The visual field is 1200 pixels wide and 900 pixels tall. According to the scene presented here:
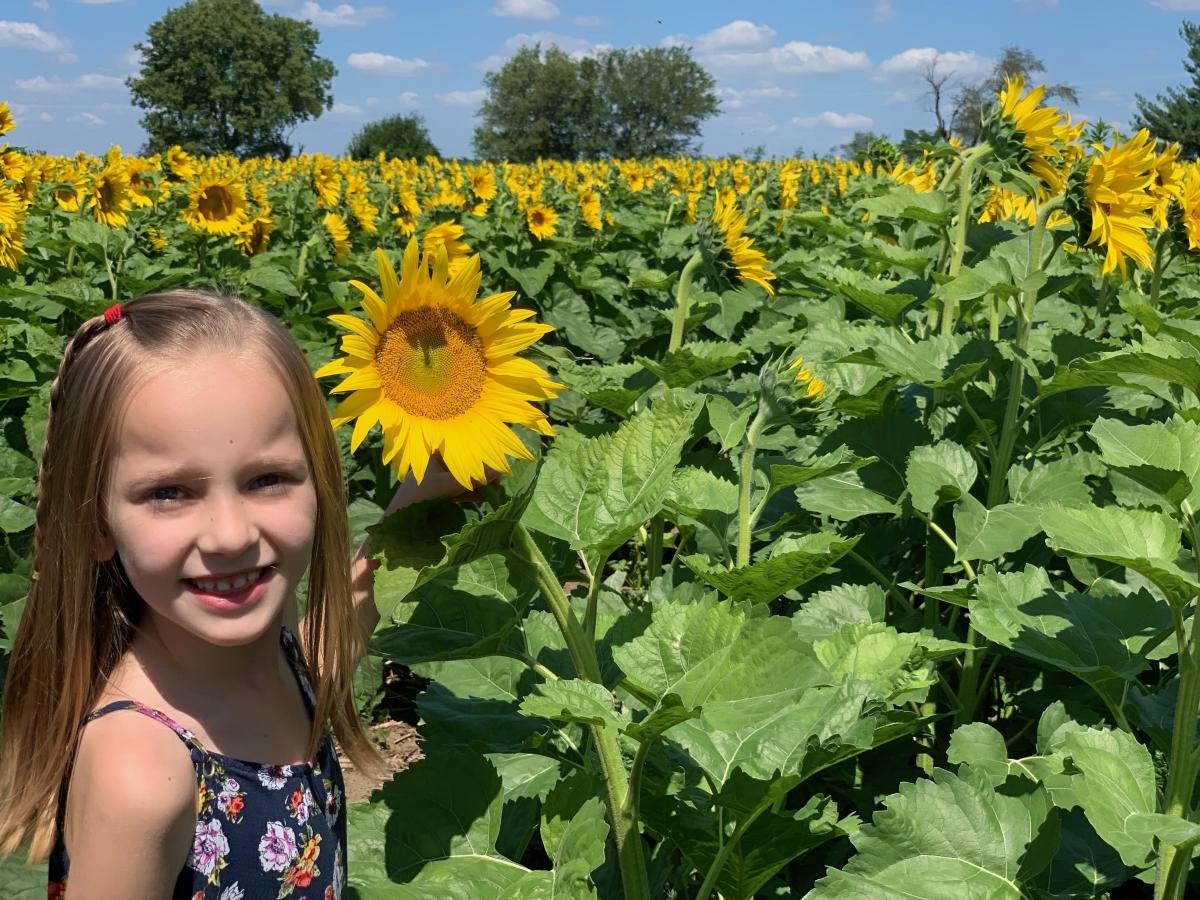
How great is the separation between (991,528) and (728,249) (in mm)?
1632

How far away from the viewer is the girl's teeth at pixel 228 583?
143cm

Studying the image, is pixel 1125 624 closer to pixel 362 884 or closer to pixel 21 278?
pixel 362 884

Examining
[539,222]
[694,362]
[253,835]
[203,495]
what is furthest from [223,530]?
[539,222]

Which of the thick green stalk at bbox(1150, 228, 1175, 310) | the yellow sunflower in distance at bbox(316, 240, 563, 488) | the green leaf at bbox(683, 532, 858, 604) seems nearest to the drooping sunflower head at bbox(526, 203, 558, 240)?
the thick green stalk at bbox(1150, 228, 1175, 310)

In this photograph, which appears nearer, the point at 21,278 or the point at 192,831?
the point at 192,831

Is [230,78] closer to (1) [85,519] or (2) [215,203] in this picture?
(2) [215,203]

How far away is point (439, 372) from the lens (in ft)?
4.82

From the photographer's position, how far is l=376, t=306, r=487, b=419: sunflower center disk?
1.44 metres

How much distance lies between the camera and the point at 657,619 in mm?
1500

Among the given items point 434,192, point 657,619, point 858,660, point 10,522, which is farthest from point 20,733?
point 434,192

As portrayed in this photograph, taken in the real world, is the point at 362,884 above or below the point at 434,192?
below

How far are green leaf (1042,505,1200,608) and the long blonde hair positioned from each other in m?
0.98

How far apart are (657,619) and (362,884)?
566 mm

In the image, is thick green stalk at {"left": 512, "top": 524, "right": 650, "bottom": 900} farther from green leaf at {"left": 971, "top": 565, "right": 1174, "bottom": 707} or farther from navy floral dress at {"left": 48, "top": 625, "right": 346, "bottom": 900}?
green leaf at {"left": 971, "top": 565, "right": 1174, "bottom": 707}
